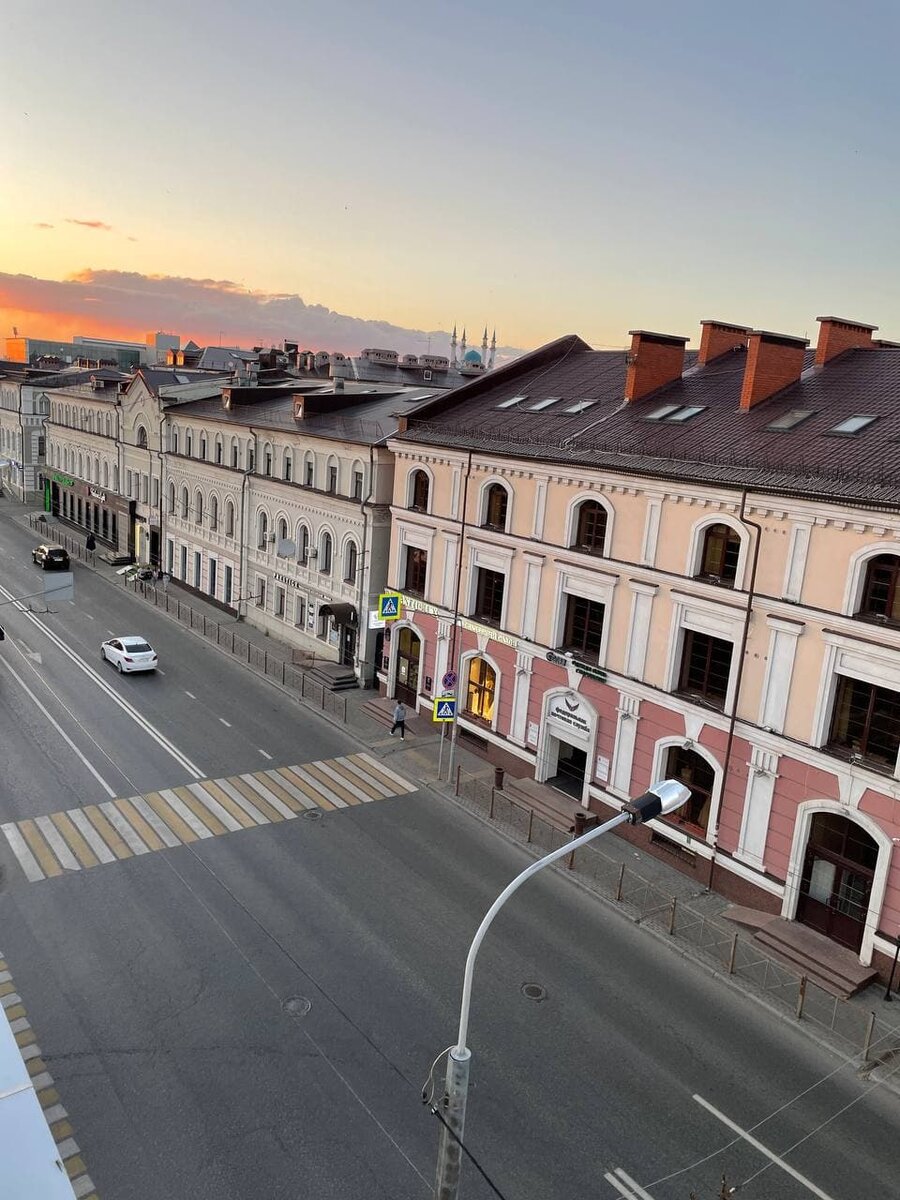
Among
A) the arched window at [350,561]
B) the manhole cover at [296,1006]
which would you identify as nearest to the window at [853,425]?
the manhole cover at [296,1006]

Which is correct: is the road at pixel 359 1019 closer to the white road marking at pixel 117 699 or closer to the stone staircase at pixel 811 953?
the white road marking at pixel 117 699

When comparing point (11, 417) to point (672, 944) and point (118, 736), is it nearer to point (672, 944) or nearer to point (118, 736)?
point (118, 736)

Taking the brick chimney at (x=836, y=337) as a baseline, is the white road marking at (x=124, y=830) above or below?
below

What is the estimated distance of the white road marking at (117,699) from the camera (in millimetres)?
29891

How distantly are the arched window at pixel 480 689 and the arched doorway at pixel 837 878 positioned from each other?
1221 cm

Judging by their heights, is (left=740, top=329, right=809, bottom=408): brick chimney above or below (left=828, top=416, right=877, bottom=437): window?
above

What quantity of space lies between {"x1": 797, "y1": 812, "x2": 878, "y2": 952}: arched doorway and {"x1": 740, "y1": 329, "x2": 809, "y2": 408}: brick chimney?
12237mm

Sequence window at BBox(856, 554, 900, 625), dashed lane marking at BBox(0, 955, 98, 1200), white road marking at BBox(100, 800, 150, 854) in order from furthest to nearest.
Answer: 1. white road marking at BBox(100, 800, 150, 854)
2. window at BBox(856, 554, 900, 625)
3. dashed lane marking at BBox(0, 955, 98, 1200)

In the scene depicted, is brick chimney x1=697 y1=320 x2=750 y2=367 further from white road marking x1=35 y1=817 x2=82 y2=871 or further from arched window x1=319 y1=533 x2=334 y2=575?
white road marking x1=35 y1=817 x2=82 y2=871

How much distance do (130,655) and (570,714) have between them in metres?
20.5

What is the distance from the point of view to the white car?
125 ft

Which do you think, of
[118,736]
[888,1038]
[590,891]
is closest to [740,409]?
[590,891]

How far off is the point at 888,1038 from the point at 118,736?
25279 millimetres

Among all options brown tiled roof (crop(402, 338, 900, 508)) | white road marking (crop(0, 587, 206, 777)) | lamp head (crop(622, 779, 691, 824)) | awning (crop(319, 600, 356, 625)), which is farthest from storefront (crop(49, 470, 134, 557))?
lamp head (crop(622, 779, 691, 824))
